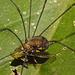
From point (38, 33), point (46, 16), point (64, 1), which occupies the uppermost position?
point (64, 1)

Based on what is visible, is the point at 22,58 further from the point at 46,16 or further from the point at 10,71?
the point at 46,16

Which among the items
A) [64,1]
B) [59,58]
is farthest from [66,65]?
[64,1]

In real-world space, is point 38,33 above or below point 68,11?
below

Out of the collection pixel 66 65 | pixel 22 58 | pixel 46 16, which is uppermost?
pixel 46 16

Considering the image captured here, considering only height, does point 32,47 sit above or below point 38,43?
below

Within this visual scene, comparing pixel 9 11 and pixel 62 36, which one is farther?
pixel 9 11

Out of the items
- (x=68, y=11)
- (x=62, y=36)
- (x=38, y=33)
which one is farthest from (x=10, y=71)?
(x=68, y=11)

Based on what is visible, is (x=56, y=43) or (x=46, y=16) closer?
(x=56, y=43)

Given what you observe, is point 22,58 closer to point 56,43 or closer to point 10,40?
point 10,40

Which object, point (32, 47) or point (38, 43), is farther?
point (32, 47)
